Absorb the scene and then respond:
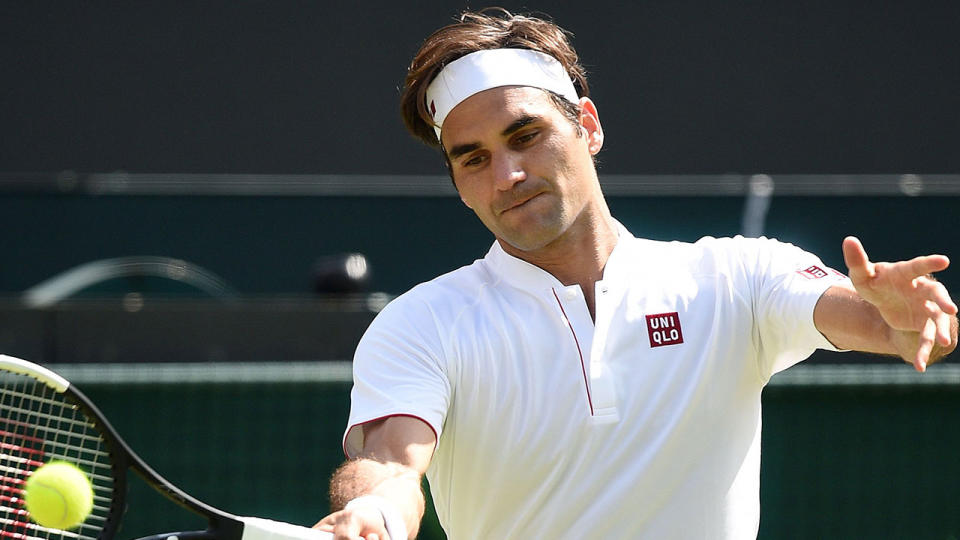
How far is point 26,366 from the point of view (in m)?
2.49

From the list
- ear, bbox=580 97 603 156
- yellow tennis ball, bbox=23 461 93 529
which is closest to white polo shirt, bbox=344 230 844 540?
ear, bbox=580 97 603 156

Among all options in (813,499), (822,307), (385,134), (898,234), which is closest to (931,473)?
(813,499)

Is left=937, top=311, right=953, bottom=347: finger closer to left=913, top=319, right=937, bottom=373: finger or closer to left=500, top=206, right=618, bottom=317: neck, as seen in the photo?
left=913, top=319, right=937, bottom=373: finger

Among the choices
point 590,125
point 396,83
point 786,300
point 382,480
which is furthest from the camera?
point 396,83

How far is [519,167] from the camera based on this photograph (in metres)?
2.61

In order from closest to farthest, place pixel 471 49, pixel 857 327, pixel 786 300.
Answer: pixel 857 327
pixel 786 300
pixel 471 49

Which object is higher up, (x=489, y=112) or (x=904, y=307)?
(x=489, y=112)

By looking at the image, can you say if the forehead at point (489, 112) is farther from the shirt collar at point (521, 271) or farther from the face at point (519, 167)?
the shirt collar at point (521, 271)

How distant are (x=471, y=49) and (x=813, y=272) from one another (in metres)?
0.82

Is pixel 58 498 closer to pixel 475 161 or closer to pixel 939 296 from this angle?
pixel 475 161

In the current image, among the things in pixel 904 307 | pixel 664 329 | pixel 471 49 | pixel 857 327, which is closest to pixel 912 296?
pixel 904 307

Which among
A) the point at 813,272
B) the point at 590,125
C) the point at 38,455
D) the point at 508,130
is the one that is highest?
the point at 590,125

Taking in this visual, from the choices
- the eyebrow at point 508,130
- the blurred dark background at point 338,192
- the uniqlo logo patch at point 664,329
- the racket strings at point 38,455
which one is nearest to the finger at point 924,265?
the uniqlo logo patch at point 664,329

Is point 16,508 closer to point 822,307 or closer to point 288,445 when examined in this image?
point 822,307
